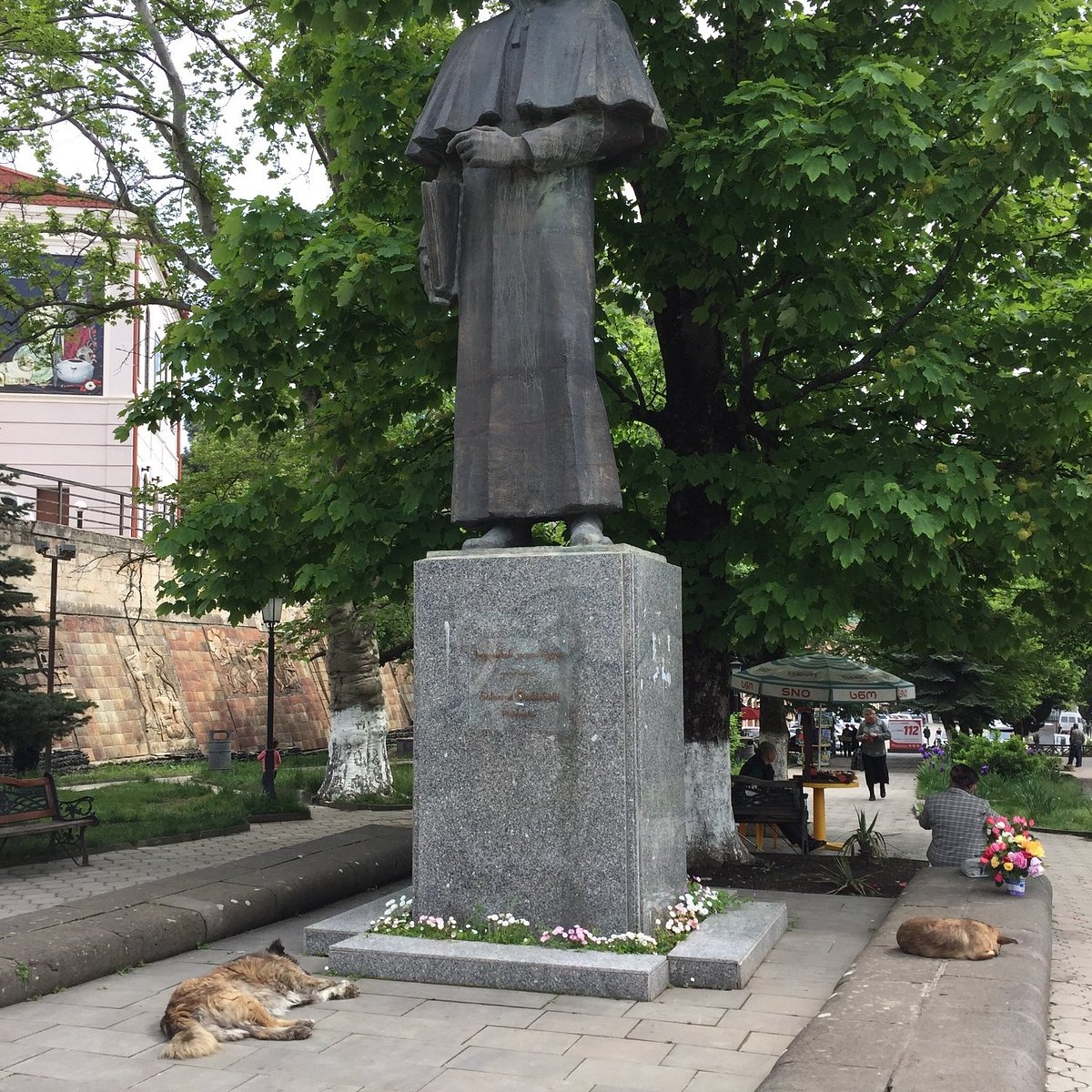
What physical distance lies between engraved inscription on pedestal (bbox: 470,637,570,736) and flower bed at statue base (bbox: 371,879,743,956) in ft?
3.50

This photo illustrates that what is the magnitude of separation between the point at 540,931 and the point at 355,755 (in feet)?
38.4


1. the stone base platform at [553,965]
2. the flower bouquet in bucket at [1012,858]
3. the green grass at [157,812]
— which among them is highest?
the flower bouquet in bucket at [1012,858]

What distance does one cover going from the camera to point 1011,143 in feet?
25.4

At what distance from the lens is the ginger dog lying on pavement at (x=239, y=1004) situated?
5.18 metres

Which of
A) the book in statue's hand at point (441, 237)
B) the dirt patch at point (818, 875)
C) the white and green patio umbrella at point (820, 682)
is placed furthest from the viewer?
the white and green patio umbrella at point (820, 682)

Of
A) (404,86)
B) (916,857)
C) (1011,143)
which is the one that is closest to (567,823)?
(1011,143)

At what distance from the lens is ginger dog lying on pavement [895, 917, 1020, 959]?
6133 millimetres

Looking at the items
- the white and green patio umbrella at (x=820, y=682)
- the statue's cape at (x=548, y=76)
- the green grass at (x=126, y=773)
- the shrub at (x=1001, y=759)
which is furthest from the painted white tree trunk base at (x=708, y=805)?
the shrub at (x=1001, y=759)

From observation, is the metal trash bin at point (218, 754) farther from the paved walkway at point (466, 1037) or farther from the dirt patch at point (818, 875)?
the paved walkway at point (466, 1037)

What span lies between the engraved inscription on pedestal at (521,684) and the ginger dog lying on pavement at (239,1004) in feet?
5.43

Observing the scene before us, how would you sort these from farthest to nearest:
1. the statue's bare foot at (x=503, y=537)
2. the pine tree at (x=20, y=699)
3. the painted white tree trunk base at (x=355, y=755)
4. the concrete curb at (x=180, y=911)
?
the painted white tree trunk base at (x=355, y=755) → the pine tree at (x=20, y=699) → the statue's bare foot at (x=503, y=537) → the concrete curb at (x=180, y=911)

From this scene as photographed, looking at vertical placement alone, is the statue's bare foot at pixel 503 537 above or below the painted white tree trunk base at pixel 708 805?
above

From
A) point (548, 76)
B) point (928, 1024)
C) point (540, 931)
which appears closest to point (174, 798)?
point (540, 931)

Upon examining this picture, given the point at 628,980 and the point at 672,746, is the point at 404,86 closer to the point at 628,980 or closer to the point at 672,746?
the point at 672,746
